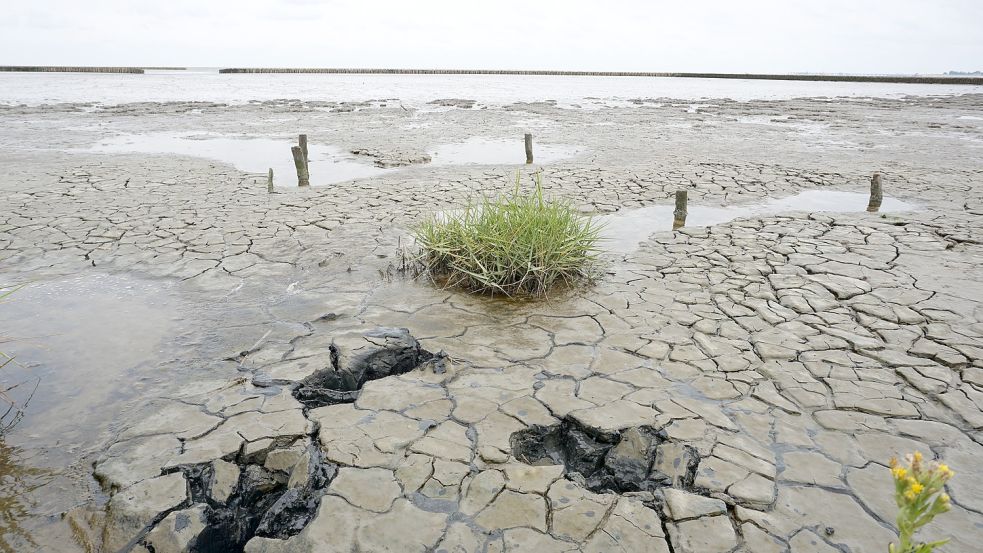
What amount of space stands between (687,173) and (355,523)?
866cm

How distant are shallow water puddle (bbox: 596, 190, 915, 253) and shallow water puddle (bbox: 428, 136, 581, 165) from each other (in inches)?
156

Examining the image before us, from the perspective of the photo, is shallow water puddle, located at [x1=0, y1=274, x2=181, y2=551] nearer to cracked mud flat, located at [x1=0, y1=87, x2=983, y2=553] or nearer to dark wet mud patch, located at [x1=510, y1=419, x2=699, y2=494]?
cracked mud flat, located at [x1=0, y1=87, x2=983, y2=553]

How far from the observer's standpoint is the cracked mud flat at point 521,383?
2391mm

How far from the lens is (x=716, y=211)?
779 cm

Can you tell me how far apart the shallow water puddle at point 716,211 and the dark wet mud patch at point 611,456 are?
3.41 m

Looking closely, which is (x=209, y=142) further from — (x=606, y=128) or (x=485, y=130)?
(x=606, y=128)

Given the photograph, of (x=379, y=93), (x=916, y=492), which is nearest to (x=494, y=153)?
(x=916, y=492)

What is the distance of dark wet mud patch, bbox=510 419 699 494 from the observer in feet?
8.75

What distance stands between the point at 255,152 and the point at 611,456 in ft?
37.7

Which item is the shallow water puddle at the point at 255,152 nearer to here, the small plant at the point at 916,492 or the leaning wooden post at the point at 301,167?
the leaning wooden post at the point at 301,167

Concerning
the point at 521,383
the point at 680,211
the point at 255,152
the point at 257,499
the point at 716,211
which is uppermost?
the point at 255,152

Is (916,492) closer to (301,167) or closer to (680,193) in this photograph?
(680,193)

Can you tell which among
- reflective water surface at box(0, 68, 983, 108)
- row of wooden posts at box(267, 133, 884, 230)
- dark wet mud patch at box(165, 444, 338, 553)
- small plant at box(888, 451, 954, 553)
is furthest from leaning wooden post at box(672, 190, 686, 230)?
reflective water surface at box(0, 68, 983, 108)

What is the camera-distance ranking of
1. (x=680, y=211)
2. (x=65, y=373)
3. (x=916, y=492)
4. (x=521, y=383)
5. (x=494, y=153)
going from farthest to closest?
1. (x=494, y=153)
2. (x=680, y=211)
3. (x=65, y=373)
4. (x=521, y=383)
5. (x=916, y=492)
